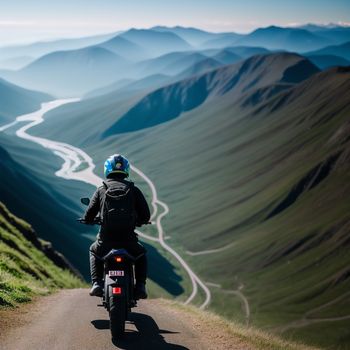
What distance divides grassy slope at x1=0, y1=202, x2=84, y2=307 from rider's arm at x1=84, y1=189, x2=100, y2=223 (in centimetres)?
432

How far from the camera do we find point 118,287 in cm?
1405

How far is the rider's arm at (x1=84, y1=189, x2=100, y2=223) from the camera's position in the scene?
15.9m

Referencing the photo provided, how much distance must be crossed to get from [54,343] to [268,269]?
581ft

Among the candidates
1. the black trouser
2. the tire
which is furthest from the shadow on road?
the black trouser

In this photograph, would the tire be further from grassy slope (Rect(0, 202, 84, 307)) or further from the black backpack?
grassy slope (Rect(0, 202, 84, 307))

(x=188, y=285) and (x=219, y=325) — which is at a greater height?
(x=219, y=325)

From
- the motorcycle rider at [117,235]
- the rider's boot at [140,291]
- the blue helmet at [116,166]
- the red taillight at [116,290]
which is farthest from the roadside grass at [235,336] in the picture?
the blue helmet at [116,166]

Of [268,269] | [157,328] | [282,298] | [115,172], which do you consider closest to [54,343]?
[157,328]

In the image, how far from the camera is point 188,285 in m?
187

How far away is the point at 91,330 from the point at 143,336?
1.72 m

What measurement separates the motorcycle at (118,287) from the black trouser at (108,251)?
0.44 m

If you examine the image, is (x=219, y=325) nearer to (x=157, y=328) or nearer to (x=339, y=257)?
(x=157, y=328)

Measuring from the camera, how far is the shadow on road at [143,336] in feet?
45.8

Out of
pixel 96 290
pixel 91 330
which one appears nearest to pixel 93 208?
pixel 96 290
